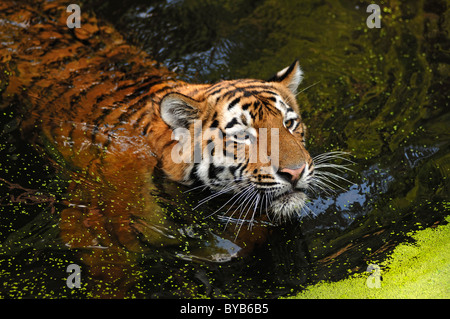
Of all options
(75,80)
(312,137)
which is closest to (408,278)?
(312,137)

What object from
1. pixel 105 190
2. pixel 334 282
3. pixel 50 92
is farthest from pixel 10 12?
pixel 334 282

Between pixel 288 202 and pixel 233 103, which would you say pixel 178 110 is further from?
pixel 288 202

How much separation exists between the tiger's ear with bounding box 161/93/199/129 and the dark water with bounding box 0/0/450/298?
552 mm

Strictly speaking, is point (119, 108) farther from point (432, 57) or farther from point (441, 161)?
point (432, 57)

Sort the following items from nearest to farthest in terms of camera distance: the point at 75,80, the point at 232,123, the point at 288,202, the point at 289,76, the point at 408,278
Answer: the point at 408,278 < the point at 288,202 < the point at 232,123 < the point at 289,76 < the point at 75,80

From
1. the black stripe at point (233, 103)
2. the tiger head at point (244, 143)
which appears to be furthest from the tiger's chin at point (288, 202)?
the black stripe at point (233, 103)

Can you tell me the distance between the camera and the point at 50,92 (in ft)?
12.8

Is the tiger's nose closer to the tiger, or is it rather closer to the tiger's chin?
the tiger

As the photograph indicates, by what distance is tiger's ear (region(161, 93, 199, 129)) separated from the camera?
10.1ft

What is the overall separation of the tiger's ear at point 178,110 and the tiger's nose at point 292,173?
0.69 meters

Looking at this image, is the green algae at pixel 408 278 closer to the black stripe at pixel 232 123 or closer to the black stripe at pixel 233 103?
the black stripe at pixel 232 123

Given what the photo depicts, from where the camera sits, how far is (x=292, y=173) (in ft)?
9.27

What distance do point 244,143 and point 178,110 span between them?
1.44ft

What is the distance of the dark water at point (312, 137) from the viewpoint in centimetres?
293
